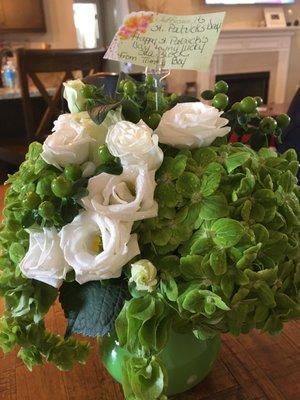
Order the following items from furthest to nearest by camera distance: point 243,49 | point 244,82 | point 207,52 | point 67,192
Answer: point 244,82
point 243,49
point 207,52
point 67,192

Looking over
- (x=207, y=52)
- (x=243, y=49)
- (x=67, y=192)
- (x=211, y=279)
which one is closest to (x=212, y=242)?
(x=211, y=279)

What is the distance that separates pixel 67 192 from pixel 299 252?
262 millimetres

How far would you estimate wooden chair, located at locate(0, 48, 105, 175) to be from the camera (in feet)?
5.45

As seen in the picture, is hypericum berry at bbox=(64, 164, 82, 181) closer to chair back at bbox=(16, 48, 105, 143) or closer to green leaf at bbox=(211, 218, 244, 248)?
green leaf at bbox=(211, 218, 244, 248)

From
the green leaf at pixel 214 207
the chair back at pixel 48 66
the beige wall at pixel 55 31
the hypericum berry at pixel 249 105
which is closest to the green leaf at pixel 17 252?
the green leaf at pixel 214 207

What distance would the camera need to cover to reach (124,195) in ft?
1.26

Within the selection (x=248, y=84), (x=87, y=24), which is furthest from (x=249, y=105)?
(x=87, y=24)

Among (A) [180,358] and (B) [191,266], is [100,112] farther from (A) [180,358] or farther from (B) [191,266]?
(A) [180,358]

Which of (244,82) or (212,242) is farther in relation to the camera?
(244,82)

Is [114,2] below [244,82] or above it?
above

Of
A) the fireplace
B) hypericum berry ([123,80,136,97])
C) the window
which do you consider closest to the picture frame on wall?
the fireplace

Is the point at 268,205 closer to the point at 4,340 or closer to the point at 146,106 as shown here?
the point at 146,106

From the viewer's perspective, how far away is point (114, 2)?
470cm

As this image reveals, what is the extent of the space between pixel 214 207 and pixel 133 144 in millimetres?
103
